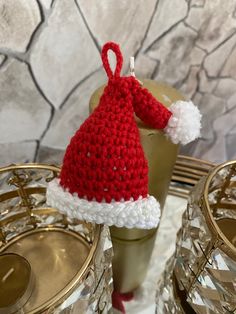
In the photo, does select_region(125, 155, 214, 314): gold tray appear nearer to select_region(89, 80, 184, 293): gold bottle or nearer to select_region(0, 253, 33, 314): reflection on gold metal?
select_region(89, 80, 184, 293): gold bottle

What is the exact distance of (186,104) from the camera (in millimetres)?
257

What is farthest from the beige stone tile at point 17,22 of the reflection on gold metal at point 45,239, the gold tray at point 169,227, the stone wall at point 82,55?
the gold tray at point 169,227

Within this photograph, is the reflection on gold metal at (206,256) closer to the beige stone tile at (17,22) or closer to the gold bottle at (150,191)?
the gold bottle at (150,191)

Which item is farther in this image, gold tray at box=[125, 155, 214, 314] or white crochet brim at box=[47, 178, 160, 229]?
gold tray at box=[125, 155, 214, 314]

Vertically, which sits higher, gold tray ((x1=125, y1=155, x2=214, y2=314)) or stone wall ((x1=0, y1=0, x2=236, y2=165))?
stone wall ((x1=0, y1=0, x2=236, y2=165))

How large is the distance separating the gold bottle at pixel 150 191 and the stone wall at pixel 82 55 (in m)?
0.07

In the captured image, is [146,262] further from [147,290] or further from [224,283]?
[224,283]

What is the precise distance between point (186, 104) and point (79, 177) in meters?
0.09

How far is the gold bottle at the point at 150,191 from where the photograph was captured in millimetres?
275

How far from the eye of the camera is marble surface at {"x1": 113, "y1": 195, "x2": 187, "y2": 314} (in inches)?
14.4

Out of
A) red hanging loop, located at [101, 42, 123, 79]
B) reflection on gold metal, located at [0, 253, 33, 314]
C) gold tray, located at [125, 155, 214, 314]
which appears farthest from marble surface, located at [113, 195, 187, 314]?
red hanging loop, located at [101, 42, 123, 79]

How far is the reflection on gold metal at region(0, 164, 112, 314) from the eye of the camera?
0.27 m

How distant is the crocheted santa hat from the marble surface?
0.17 metres

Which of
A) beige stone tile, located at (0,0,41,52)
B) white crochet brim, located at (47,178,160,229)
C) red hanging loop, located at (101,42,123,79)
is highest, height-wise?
beige stone tile, located at (0,0,41,52)
